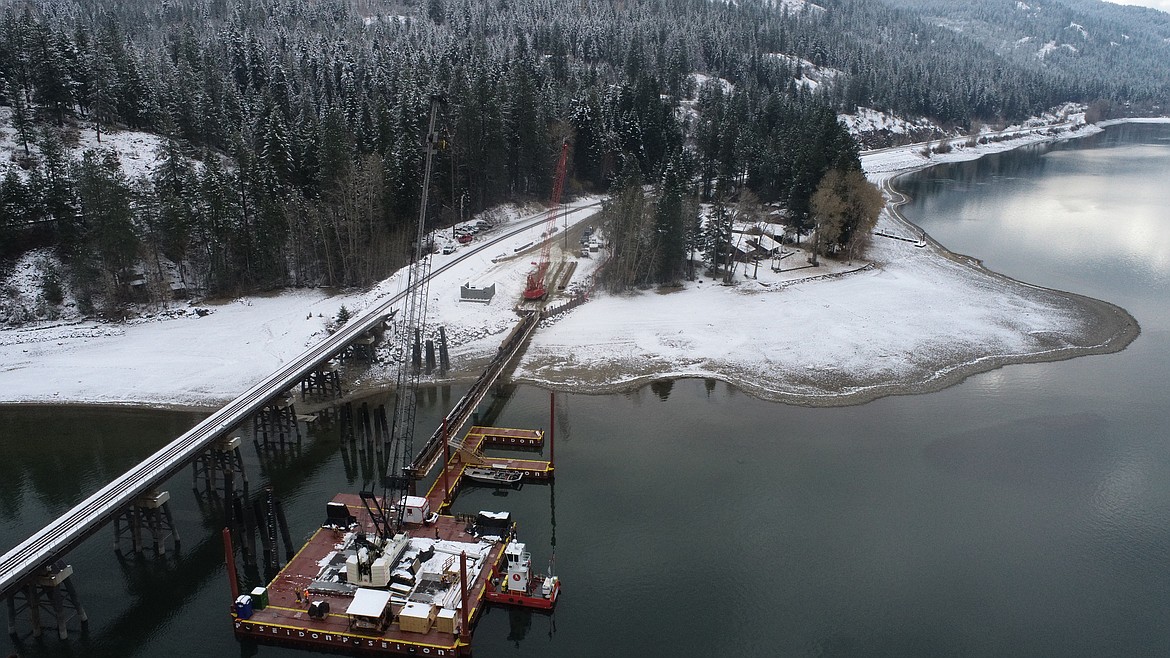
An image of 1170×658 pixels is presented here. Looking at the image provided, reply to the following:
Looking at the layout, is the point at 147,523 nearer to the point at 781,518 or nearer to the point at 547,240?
the point at 781,518

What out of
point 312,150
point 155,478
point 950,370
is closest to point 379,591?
point 155,478

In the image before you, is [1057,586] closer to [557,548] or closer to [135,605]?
[557,548]

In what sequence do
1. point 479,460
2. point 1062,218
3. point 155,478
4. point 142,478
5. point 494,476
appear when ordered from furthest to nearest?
point 1062,218 < point 479,460 < point 494,476 < point 155,478 < point 142,478

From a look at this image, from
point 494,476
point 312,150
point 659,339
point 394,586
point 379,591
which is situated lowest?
point 494,476

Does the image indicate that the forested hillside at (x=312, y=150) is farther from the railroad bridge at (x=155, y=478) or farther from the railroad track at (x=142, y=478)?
the railroad track at (x=142, y=478)

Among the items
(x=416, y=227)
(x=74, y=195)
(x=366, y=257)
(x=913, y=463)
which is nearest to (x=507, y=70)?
(x=416, y=227)

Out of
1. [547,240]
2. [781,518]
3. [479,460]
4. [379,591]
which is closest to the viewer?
[379,591]

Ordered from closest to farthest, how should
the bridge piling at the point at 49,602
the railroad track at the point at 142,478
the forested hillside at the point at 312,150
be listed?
the railroad track at the point at 142,478
the bridge piling at the point at 49,602
the forested hillside at the point at 312,150

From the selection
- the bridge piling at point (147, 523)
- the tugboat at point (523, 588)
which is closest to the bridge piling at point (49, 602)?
the bridge piling at point (147, 523)
